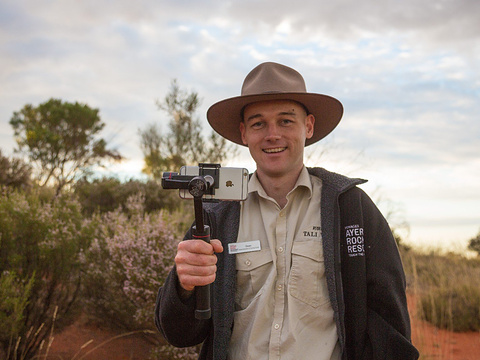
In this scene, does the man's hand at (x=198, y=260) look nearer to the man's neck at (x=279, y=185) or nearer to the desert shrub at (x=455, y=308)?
the man's neck at (x=279, y=185)

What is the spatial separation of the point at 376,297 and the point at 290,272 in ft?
1.40

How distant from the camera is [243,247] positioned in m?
2.35

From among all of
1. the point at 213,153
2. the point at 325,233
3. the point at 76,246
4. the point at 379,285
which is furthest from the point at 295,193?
the point at 213,153

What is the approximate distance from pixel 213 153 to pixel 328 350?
1009 cm

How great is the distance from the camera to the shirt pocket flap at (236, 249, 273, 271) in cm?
230

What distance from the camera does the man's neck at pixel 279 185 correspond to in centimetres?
254

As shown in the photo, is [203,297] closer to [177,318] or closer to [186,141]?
[177,318]

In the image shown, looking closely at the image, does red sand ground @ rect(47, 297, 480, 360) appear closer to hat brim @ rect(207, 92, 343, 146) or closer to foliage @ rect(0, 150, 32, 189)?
hat brim @ rect(207, 92, 343, 146)

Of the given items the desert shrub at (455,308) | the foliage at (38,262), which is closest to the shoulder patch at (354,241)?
the foliage at (38,262)

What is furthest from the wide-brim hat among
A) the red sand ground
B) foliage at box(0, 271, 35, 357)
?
the red sand ground

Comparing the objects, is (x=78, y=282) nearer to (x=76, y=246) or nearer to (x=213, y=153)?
(x=76, y=246)

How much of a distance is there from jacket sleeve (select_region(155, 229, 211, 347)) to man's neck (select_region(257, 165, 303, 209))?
0.70m

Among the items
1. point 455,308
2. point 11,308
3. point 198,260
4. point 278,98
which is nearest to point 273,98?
point 278,98

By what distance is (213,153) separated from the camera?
39.6 feet
